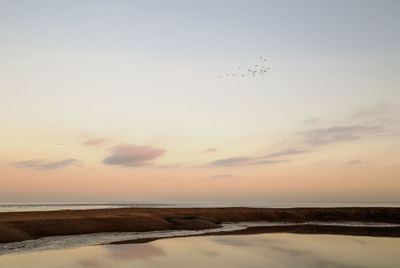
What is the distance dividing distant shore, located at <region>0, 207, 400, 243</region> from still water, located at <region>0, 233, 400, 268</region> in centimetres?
886

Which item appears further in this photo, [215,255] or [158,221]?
[158,221]

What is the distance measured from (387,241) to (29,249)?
97.8 ft

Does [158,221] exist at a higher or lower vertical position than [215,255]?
higher

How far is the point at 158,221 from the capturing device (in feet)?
143

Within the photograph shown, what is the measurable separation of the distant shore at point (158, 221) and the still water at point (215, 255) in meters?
8.86

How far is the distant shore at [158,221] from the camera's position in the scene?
33.0 meters

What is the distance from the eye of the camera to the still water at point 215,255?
2019 centimetres

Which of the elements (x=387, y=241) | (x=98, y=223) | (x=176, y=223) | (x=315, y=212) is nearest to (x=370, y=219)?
(x=315, y=212)

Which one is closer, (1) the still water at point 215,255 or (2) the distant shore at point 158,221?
(1) the still water at point 215,255

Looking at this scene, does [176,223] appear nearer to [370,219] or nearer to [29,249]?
[29,249]

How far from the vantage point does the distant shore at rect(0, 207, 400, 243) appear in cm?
3300

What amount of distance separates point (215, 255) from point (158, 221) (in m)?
21.5

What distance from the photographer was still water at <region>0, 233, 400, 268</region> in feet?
66.2

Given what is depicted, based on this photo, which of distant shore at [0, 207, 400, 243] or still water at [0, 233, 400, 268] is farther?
distant shore at [0, 207, 400, 243]
